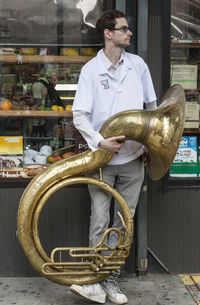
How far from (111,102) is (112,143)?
0.34 meters

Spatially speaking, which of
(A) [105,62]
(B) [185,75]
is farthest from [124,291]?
(B) [185,75]

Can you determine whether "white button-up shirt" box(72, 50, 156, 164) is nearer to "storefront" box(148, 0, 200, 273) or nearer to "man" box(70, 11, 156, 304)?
"man" box(70, 11, 156, 304)

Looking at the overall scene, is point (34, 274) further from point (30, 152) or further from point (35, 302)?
point (30, 152)

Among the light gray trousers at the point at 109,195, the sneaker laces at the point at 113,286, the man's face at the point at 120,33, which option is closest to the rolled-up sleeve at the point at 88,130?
the light gray trousers at the point at 109,195

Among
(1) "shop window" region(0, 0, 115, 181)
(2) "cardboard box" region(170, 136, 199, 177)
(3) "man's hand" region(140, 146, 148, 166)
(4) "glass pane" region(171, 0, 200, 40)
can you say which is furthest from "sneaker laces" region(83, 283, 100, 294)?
(4) "glass pane" region(171, 0, 200, 40)

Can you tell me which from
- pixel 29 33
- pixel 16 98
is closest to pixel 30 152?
pixel 16 98

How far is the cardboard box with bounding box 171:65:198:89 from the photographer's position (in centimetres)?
434

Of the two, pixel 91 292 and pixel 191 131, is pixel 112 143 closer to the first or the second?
pixel 91 292

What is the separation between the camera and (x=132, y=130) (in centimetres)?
344

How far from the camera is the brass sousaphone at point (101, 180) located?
3.39 metres

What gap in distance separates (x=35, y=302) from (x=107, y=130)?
4.62ft

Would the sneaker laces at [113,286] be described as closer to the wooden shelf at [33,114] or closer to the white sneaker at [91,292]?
the white sneaker at [91,292]

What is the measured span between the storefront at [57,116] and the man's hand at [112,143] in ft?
2.98

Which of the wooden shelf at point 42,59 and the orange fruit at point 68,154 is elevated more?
the wooden shelf at point 42,59
